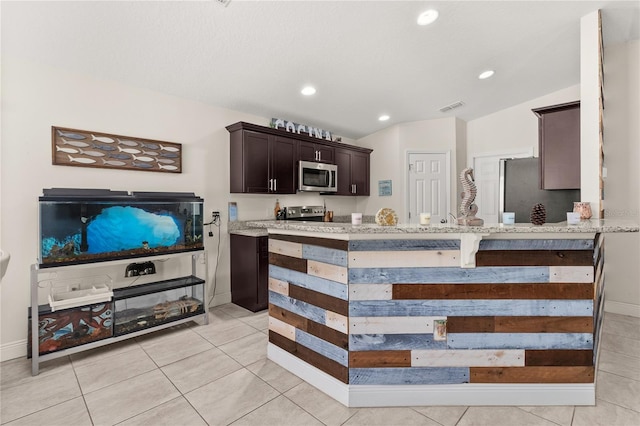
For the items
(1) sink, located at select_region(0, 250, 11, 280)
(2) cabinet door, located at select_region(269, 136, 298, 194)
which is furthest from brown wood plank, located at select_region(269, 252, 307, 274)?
(2) cabinet door, located at select_region(269, 136, 298, 194)

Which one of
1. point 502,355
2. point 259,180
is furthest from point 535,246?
point 259,180

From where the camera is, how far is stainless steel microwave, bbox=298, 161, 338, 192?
433 centimetres

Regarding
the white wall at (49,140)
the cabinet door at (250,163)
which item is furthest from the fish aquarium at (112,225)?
the cabinet door at (250,163)

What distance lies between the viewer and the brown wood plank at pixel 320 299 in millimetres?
1887

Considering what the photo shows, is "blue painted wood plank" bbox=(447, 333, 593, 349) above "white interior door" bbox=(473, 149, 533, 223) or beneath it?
beneath

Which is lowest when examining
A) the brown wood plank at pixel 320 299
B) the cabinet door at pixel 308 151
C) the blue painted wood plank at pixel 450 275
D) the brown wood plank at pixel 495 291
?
the brown wood plank at pixel 320 299

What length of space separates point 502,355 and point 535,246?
2.24 ft

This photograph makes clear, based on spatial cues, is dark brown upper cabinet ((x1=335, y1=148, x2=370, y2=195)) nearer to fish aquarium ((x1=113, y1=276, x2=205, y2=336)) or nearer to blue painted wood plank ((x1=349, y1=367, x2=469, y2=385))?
fish aquarium ((x1=113, y1=276, x2=205, y2=336))

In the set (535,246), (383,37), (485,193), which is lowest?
(535,246)

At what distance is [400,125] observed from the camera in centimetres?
510

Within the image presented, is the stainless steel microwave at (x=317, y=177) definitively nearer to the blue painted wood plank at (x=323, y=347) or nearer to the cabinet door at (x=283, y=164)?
the cabinet door at (x=283, y=164)

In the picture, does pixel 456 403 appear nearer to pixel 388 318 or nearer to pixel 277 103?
pixel 388 318

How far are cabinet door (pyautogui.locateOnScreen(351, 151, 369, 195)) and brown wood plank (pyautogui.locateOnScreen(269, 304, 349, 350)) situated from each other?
3.19 metres

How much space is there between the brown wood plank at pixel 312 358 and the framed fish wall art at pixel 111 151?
215 centimetres
